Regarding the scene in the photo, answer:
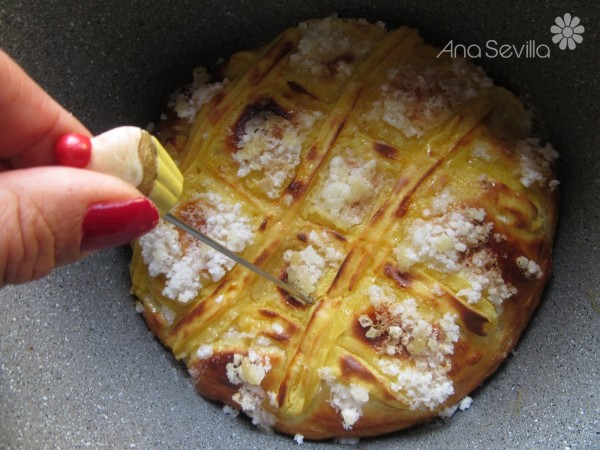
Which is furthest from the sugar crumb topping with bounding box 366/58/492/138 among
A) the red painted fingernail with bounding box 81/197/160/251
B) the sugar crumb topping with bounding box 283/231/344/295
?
the red painted fingernail with bounding box 81/197/160/251

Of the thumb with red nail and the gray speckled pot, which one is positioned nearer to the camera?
the thumb with red nail

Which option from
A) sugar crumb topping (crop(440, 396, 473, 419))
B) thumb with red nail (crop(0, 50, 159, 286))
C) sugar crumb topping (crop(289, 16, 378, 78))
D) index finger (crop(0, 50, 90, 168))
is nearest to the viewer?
thumb with red nail (crop(0, 50, 159, 286))

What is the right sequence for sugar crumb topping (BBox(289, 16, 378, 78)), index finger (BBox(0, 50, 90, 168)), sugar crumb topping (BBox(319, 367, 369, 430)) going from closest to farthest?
index finger (BBox(0, 50, 90, 168))
sugar crumb topping (BBox(319, 367, 369, 430))
sugar crumb topping (BBox(289, 16, 378, 78))

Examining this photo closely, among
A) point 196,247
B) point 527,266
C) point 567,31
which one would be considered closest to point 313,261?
point 196,247

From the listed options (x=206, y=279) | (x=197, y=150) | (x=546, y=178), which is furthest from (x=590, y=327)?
(x=197, y=150)

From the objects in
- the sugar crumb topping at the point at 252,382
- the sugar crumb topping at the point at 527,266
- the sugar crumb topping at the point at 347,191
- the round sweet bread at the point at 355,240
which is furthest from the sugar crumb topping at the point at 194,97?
the sugar crumb topping at the point at 527,266

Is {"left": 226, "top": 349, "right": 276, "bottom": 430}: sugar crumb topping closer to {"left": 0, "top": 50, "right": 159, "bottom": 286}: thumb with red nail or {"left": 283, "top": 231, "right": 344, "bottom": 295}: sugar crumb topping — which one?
{"left": 283, "top": 231, "right": 344, "bottom": 295}: sugar crumb topping

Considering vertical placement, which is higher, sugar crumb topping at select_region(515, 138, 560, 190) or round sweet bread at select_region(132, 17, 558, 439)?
sugar crumb topping at select_region(515, 138, 560, 190)
